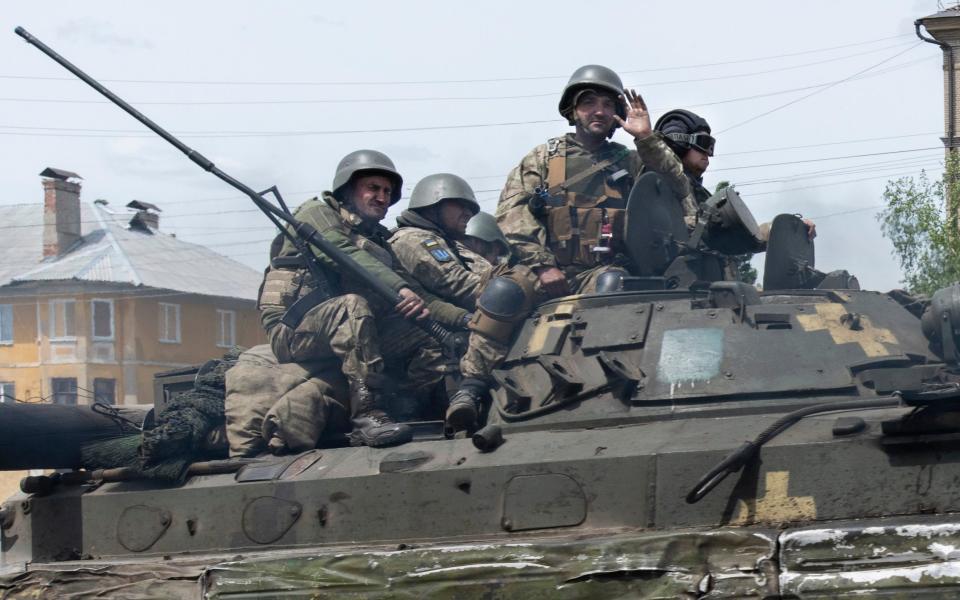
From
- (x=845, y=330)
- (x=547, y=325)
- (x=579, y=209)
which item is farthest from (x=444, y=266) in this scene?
(x=845, y=330)

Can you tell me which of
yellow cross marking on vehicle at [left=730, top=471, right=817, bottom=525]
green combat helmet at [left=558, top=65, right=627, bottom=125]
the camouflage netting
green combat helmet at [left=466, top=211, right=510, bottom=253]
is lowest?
yellow cross marking on vehicle at [left=730, top=471, right=817, bottom=525]

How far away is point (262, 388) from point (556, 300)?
1.93 m

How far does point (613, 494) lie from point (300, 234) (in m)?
3.51

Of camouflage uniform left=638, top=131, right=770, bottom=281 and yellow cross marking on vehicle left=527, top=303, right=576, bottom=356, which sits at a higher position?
camouflage uniform left=638, top=131, right=770, bottom=281

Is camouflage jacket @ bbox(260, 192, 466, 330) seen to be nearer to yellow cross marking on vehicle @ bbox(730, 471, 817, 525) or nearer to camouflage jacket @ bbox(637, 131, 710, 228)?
camouflage jacket @ bbox(637, 131, 710, 228)

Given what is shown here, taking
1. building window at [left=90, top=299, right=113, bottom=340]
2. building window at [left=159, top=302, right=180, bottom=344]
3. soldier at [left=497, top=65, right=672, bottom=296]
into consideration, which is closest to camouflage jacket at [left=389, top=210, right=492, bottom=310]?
soldier at [left=497, top=65, right=672, bottom=296]

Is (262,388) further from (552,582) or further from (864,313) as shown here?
(864,313)

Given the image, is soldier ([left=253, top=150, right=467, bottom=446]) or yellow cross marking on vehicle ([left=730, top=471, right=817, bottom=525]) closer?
yellow cross marking on vehicle ([left=730, top=471, right=817, bottom=525])

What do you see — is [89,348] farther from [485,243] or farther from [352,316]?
[352,316]

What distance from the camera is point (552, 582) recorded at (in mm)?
7086

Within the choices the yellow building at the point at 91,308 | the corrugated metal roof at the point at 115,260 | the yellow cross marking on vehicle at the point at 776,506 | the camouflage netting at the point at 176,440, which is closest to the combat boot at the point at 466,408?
the camouflage netting at the point at 176,440

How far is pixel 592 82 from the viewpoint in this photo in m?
10.9

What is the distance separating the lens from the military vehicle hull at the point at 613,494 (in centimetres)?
682

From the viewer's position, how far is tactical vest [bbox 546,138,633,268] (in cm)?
1070
